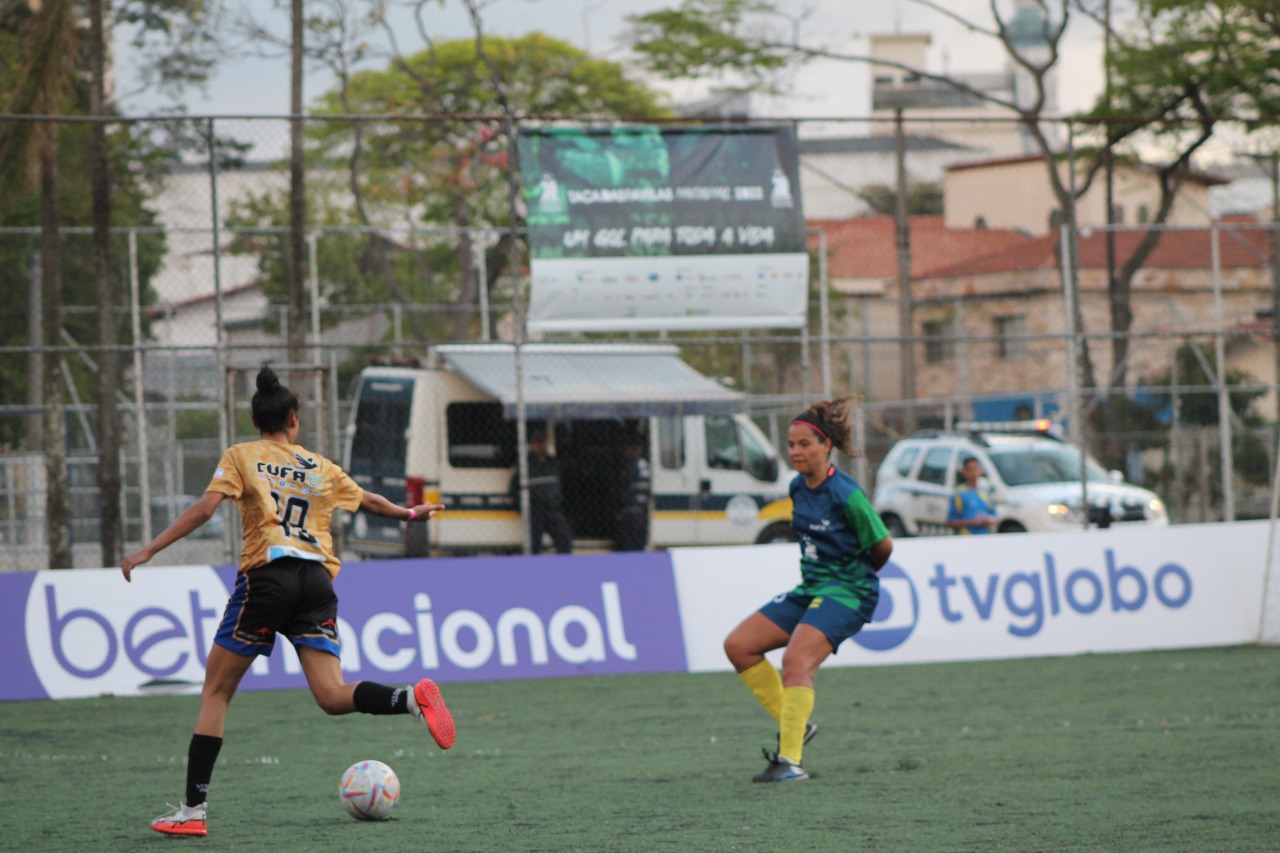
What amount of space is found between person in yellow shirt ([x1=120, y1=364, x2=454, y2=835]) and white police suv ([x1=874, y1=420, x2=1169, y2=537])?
14.5m

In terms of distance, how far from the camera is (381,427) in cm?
1903

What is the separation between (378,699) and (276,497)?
85 cm

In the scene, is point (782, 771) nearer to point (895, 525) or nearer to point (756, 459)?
point (756, 459)

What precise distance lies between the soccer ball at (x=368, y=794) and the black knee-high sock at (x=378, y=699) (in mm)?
335

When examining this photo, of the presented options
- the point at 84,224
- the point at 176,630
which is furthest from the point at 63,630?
the point at 84,224

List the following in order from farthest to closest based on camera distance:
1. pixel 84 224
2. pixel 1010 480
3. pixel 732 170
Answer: pixel 84 224
pixel 1010 480
pixel 732 170

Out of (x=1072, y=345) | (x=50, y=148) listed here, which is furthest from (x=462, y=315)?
(x=1072, y=345)

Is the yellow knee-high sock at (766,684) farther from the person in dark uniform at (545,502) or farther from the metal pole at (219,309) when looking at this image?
the person in dark uniform at (545,502)

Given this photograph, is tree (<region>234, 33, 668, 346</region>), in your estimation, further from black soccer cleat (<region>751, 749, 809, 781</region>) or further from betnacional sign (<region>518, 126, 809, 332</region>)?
black soccer cleat (<region>751, 749, 809, 781</region>)

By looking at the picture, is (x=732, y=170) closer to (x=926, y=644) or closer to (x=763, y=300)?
(x=763, y=300)

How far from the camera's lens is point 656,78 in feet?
93.5

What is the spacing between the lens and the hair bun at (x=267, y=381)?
6.03 meters

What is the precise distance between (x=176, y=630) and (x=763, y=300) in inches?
223

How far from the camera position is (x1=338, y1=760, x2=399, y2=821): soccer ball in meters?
6.29
